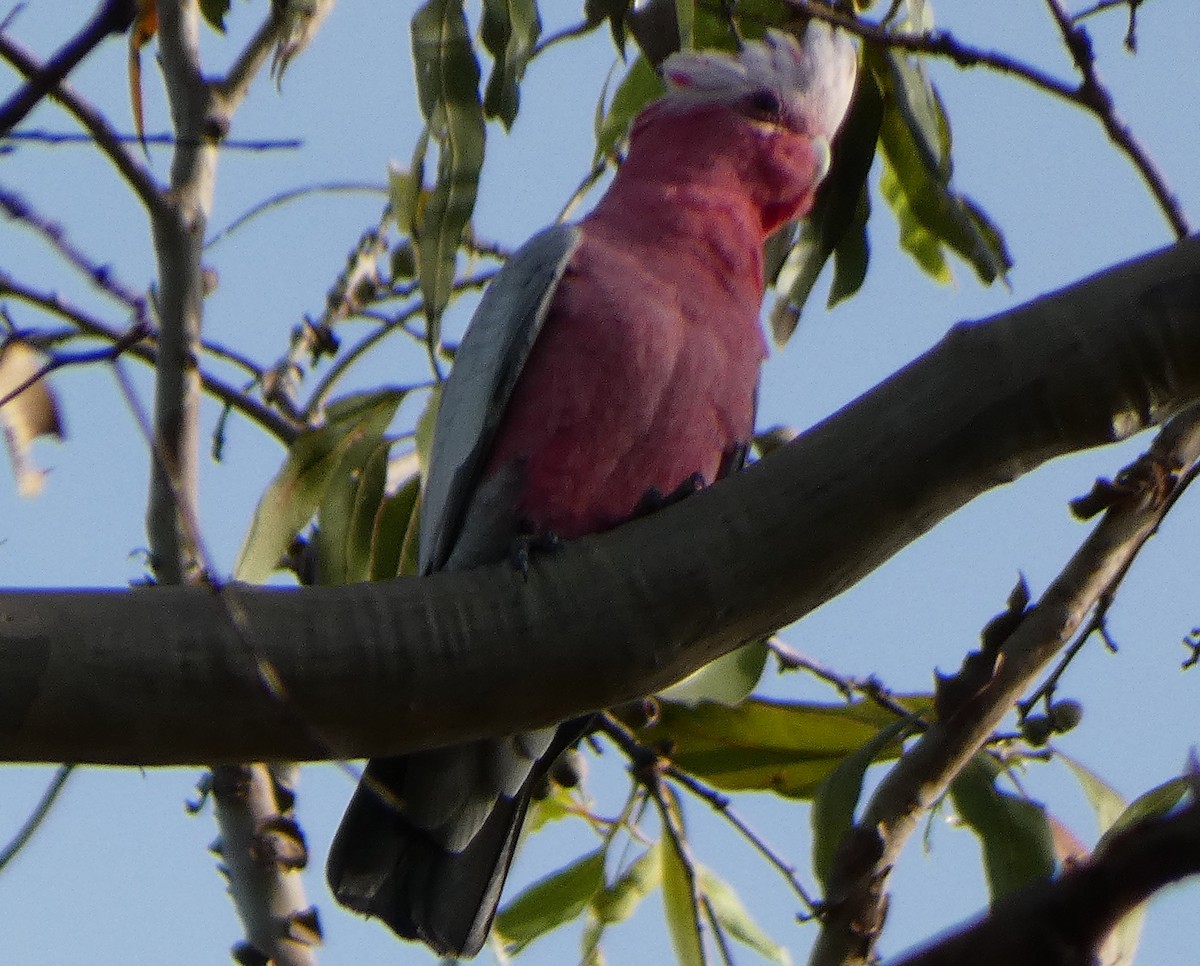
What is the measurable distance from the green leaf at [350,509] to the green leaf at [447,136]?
0.44 metres

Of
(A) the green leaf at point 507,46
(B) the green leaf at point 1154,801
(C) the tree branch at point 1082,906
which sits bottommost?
(C) the tree branch at point 1082,906

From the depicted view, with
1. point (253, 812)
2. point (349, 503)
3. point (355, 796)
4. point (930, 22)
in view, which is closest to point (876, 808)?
point (355, 796)

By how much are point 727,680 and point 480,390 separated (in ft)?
1.87

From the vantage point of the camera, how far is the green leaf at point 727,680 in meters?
2.29

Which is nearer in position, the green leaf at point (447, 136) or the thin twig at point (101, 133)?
the thin twig at point (101, 133)

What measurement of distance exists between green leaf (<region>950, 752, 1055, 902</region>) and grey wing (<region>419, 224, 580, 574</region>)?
83 cm

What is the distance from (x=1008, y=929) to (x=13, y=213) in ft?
3.50

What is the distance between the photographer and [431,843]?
92.7 inches

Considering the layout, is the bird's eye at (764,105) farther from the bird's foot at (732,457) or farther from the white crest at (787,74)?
the bird's foot at (732,457)

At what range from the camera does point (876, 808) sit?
2.00 meters

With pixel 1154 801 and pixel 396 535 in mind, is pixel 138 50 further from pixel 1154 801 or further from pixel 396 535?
pixel 1154 801

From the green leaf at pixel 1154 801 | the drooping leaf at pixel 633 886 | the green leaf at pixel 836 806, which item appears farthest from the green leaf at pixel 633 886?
the green leaf at pixel 1154 801

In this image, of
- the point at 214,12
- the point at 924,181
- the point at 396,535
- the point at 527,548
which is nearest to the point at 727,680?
the point at 527,548

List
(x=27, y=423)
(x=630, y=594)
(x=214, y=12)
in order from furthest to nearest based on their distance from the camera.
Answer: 1. (x=214, y=12)
2. (x=27, y=423)
3. (x=630, y=594)
